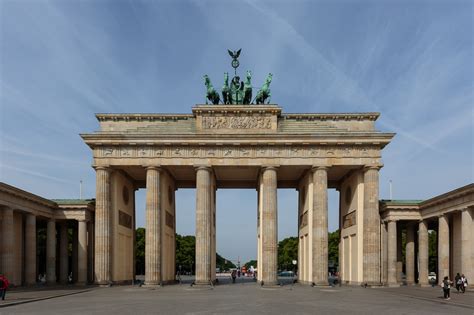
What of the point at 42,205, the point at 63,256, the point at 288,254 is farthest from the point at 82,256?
the point at 288,254

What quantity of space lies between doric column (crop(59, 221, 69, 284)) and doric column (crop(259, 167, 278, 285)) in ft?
78.0

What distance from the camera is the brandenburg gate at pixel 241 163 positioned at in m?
48.1

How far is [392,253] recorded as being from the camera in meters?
51.2

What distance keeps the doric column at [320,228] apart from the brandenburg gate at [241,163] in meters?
0.10

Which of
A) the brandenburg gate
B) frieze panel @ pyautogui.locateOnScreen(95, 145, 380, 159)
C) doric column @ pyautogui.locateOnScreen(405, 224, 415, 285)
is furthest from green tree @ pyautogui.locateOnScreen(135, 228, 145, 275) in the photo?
doric column @ pyautogui.locateOnScreen(405, 224, 415, 285)

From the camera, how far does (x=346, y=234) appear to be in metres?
54.5

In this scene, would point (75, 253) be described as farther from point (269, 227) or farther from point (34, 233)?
point (269, 227)

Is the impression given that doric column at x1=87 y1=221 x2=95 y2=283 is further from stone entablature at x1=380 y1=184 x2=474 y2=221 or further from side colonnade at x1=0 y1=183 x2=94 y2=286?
stone entablature at x1=380 y1=184 x2=474 y2=221

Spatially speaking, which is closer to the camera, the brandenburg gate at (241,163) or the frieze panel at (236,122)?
the brandenburg gate at (241,163)

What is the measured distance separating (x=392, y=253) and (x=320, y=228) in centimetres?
913

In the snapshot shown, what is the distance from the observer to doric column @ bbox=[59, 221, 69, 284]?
56.3 m

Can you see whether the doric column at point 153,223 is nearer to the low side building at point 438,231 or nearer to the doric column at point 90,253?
the doric column at point 90,253

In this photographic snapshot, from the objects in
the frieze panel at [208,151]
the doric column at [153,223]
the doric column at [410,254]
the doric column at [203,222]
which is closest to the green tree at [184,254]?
the doric column at [153,223]

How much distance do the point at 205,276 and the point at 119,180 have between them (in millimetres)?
14140
